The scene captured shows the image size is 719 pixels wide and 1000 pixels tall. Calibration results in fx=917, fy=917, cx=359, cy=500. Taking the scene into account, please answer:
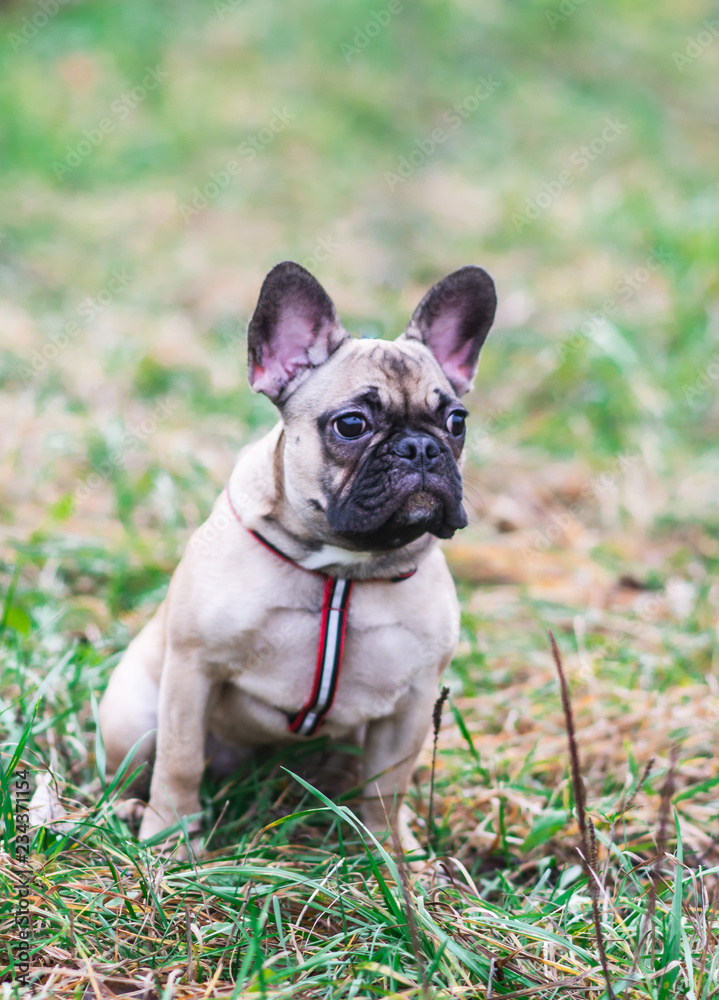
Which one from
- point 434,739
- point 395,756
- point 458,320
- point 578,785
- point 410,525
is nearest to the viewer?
point 578,785

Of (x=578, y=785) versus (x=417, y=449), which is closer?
(x=578, y=785)

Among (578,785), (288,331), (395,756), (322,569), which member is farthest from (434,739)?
(288,331)

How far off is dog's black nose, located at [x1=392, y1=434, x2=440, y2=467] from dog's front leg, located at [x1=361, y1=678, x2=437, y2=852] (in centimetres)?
79

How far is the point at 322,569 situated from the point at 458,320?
3.49 feet

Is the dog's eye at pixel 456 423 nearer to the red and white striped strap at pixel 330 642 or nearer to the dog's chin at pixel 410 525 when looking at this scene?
the dog's chin at pixel 410 525

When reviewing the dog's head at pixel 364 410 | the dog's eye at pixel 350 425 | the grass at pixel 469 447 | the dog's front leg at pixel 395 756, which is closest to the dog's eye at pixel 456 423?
the dog's head at pixel 364 410

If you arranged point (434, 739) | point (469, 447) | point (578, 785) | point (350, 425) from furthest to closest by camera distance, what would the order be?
1. point (469, 447)
2. point (434, 739)
3. point (350, 425)
4. point (578, 785)

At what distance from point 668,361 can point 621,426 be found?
4.18 feet

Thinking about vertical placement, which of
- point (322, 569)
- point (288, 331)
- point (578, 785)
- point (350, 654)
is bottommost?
point (350, 654)

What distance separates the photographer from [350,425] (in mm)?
2893

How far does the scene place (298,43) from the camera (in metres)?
13.9

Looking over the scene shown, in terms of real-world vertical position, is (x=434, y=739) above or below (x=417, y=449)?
below

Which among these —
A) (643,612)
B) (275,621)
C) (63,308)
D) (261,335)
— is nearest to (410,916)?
(275,621)

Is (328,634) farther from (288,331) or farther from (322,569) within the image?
(288,331)
